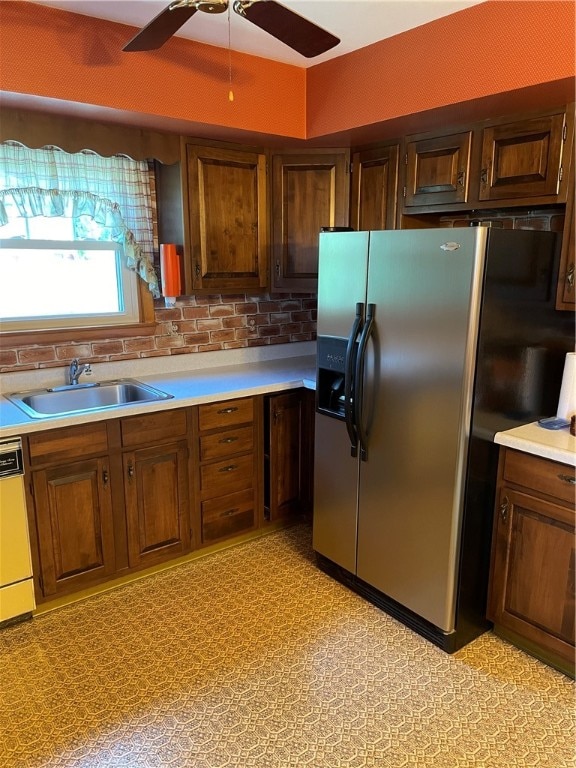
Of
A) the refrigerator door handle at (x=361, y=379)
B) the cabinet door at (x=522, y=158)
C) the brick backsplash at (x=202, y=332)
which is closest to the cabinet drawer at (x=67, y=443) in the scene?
the brick backsplash at (x=202, y=332)

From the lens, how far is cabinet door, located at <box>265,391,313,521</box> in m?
3.09

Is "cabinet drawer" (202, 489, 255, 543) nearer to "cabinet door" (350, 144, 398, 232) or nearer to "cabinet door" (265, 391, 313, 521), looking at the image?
"cabinet door" (265, 391, 313, 521)

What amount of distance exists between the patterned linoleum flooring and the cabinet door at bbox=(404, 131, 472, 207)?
198 cm

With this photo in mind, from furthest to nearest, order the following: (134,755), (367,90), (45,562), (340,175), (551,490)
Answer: (340,175), (367,90), (45,562), (551,490), (134,755)

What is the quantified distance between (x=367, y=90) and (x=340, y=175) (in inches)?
21.5

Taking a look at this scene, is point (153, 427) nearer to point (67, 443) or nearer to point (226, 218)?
point (67, 443)

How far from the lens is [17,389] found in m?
2.79

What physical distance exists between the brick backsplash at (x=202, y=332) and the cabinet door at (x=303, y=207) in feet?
1.25

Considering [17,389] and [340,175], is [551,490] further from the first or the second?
[17,389]

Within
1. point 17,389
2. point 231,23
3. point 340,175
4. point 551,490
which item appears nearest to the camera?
point 551,490

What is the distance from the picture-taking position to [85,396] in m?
2.92

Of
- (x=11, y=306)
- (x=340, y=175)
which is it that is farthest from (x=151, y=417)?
(x=340, y=175)

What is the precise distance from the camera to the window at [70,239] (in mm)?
2650

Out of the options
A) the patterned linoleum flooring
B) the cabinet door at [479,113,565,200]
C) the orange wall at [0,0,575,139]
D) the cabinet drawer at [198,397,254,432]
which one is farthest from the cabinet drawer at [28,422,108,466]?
the cabinet door at [479,113,565,200]
